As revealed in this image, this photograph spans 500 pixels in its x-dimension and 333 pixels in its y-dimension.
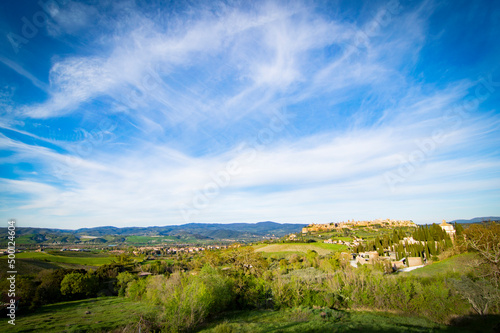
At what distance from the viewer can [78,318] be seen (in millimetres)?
38094

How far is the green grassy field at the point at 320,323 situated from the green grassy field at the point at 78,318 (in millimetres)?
14116

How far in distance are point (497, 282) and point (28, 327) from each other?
62115mm

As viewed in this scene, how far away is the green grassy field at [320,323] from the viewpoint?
23297mm

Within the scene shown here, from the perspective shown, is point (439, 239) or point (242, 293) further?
point (439, 239)

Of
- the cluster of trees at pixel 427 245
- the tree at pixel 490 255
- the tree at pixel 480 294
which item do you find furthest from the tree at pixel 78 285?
the cluster of trees at pixel 427 245

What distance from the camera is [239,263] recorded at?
50344 millimetres

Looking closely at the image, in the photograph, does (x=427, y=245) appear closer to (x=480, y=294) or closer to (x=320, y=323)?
(x=480, y=294)

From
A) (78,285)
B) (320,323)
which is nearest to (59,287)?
(78,285)

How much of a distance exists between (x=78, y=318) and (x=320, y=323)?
39.5 m

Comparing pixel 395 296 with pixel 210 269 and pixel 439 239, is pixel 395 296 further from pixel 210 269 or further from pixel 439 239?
pixel 439 239

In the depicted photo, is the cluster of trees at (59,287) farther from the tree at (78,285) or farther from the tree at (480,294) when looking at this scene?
the tree at (480,294)

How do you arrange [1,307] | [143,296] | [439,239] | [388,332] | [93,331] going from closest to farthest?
[388,332], [93,331], [1,307], [143,296], [439,239]

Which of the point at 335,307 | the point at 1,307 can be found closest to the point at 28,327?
the point at 1,307

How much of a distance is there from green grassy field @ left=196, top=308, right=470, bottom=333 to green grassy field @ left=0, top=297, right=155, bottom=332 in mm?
14116
